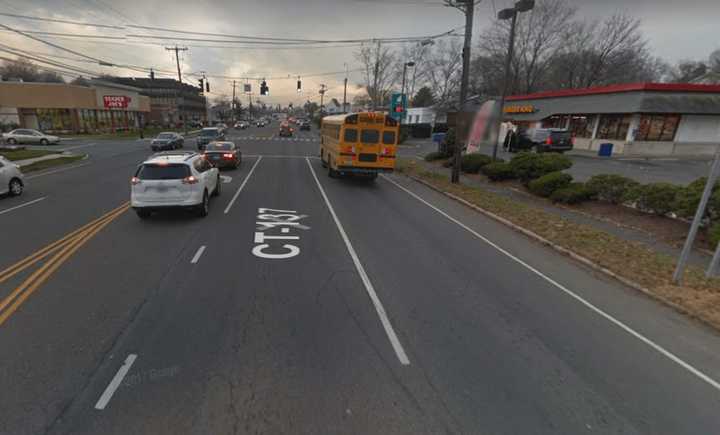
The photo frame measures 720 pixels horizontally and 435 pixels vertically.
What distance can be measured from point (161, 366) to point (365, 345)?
7.51 feet

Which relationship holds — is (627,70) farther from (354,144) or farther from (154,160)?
(154,160)

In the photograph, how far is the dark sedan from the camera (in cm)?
1805

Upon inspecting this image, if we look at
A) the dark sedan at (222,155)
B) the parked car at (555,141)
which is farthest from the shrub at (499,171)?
the dark sedan at (222,155)

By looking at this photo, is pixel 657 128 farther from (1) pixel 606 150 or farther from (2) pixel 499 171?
(2) pixel 499 171

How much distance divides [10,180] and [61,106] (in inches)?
1649

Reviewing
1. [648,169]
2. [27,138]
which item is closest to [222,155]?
[648,169]

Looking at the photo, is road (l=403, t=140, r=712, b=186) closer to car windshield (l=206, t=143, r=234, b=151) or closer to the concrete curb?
the concrete curb

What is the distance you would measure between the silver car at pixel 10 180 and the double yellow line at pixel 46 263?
16.6ft

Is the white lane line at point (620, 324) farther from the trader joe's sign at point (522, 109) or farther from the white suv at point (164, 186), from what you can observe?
the trader joe's sign at point (522, 109)

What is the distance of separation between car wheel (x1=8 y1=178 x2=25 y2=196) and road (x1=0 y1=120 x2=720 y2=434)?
5333 millimetres

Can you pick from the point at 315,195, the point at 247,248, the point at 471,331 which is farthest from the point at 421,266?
the point at 315,195

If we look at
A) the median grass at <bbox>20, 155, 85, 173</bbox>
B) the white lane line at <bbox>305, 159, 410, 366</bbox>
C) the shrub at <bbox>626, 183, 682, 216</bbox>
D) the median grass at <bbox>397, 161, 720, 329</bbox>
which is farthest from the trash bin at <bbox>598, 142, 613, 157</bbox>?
the median grass at <bbox>20, 155, 85, 173</bbox>

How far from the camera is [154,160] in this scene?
894cm

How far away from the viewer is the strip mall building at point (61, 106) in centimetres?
4056
